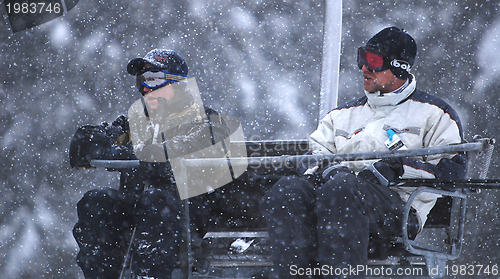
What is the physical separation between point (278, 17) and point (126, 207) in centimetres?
984

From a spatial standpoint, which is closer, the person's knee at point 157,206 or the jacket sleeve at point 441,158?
the person's knee at point 157,206

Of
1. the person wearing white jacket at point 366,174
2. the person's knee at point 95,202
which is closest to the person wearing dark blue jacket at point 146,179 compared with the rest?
the person's knee at point 95,202

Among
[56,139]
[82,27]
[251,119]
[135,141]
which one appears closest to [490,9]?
[251,119]

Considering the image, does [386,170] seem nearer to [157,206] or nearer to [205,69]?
[157,206]

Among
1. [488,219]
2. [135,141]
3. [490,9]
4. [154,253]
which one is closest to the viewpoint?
[154,253]

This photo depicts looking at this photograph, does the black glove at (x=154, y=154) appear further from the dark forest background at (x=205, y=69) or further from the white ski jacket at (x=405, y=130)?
the dark forest background at (x=205, y=69)

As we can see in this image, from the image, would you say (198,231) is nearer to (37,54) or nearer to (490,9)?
(37,54)

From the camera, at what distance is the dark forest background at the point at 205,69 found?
490 inches

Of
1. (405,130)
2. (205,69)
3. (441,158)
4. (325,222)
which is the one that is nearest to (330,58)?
(405,130)

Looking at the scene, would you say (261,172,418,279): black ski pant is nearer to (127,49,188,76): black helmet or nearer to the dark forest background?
(127,49,188,76): black helmet

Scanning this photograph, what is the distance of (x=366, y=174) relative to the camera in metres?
3.71

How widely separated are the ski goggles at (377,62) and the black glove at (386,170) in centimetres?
63

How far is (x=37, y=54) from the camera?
1288cm

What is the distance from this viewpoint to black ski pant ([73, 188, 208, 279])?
3.64m
